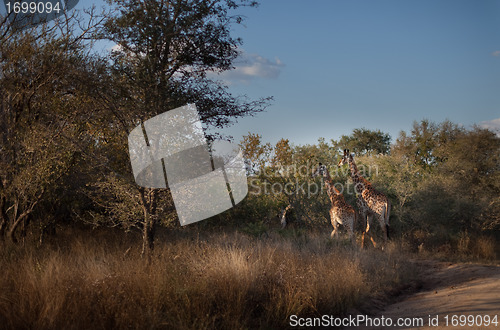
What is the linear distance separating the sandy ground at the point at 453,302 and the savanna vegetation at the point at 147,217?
0.50 meters

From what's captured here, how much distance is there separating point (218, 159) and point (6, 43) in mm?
6525

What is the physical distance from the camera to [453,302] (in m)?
7.17

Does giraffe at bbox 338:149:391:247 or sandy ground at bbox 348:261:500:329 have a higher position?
giraffe at bbox 338:149:391:247

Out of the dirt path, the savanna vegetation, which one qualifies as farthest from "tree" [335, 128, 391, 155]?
the dirt path

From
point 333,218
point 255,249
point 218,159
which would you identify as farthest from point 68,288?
point 333,218

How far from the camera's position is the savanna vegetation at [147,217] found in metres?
6.05

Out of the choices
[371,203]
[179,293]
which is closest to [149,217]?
[179,293]

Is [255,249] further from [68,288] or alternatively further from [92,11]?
[92,11]

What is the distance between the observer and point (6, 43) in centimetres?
1116

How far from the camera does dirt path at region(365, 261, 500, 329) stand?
612cm

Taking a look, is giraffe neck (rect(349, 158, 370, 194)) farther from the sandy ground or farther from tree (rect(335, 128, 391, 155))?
tree (rect(335, 128, 391, 155))

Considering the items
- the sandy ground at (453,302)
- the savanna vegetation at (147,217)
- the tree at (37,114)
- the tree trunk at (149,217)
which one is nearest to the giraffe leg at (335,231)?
the savanna vegetation at (147,217)

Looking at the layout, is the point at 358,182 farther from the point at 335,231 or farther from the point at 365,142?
the point at 365,142

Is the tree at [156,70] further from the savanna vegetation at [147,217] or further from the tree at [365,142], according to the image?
the tree at [365,142]
